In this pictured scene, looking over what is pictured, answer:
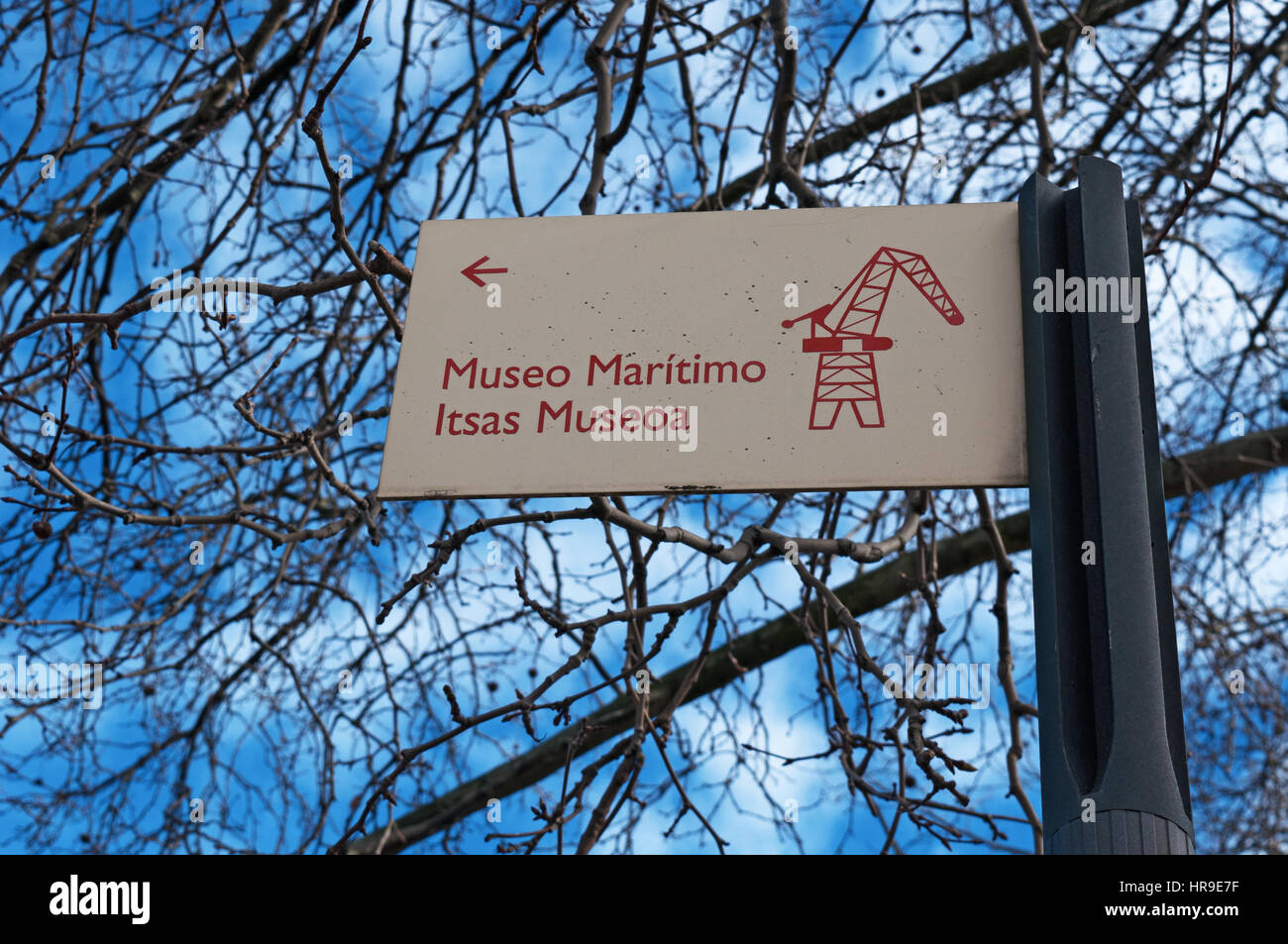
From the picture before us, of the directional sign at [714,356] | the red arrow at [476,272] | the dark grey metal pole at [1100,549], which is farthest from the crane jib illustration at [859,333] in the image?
the red arrow at [476,272]

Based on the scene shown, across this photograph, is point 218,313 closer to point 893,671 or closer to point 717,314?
point 717,314

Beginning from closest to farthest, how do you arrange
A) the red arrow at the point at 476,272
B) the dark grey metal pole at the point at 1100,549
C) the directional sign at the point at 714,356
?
the dark grey metal pole at the point at 1100,549, the directional sign at the point at 714,356, the red arrow at the point at 476,272

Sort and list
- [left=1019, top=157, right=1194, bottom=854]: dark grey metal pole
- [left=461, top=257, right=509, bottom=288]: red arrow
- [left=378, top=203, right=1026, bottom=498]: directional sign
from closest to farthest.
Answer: [left=1019, top=157, right=1194, bottom=854]: dark grey metal pole, [left=378, top=203, right=1026, bottom=498]: directional sign, [left=461, top=257, right=509, bottom=288]: red arrow

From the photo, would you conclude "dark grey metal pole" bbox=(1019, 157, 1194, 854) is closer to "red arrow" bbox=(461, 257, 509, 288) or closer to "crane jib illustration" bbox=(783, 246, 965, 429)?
"crane jib illustration" bbox=(783, 246, 965, 429)

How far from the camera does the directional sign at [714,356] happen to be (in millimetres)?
1614

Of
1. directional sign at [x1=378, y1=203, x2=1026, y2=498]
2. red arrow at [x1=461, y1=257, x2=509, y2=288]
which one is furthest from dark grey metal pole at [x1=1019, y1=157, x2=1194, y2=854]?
red arrow at [x1=461, y1=257, x2=509, y2=288]

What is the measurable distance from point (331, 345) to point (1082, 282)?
3.14m

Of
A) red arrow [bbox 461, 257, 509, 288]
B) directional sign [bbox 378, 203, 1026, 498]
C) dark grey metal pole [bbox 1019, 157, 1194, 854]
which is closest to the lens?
dark grey metal pole [bbox 1019, 157, 1194, 854]

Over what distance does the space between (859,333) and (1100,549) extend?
1.44 ft

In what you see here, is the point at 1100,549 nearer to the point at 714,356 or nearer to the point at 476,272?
the point at 714,356

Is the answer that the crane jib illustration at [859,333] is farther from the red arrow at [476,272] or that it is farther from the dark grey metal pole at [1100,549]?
the red arrow at [476,272]

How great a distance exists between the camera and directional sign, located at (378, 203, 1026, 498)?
161 centimetres

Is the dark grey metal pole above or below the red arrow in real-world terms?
below
